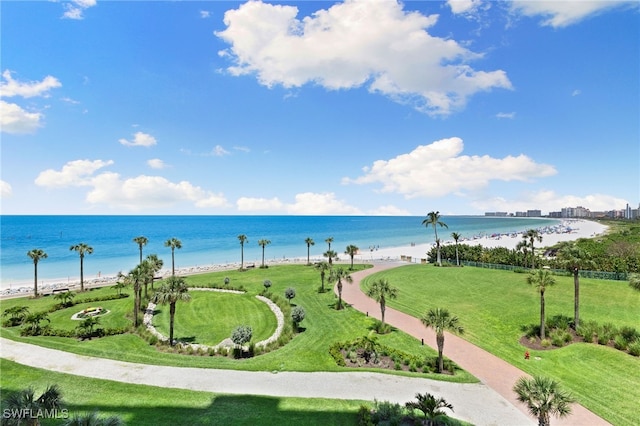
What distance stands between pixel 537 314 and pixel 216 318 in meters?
33.4

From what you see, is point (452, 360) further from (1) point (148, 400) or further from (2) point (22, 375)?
(2) point (22, 375)

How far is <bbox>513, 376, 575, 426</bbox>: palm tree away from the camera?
45.2ft

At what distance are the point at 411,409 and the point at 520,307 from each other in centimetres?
2431

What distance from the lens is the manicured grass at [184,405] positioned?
16141 millimetres

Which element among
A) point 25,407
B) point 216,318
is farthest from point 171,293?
point 25,407

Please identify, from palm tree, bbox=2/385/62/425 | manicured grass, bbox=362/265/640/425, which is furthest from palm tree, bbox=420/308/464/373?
palm tree, bbox=2/385/62/425

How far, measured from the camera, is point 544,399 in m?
14.0

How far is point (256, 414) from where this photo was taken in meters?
16.6

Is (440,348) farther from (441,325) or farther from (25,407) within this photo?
(25,407)

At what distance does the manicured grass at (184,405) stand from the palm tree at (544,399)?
7935mm

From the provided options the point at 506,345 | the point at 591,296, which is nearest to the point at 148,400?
the point at 506,345

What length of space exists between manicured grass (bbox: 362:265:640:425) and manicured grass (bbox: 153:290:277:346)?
52.0 feet

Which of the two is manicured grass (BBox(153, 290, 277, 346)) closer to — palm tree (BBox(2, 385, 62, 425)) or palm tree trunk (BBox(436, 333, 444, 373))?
palm tree trunk (BBox(436, 333, 444, 373))

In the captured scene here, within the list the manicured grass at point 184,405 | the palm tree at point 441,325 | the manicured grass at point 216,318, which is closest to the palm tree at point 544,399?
the palm tree at point 441,325
